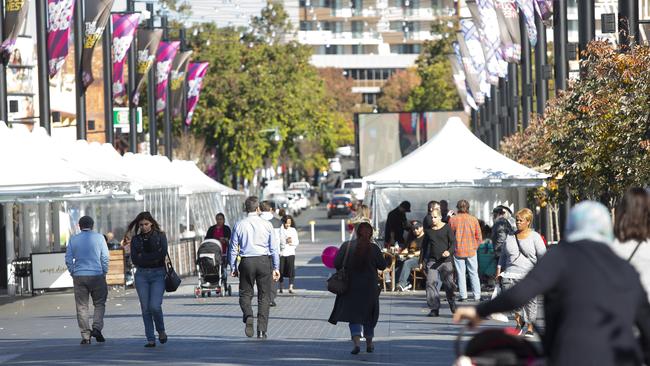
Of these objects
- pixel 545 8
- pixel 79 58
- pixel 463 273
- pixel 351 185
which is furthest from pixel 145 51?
pixel 351 185

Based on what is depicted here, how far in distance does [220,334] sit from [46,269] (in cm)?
1158

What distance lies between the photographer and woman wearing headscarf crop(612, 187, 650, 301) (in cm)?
871

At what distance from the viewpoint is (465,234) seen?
75.6 ft

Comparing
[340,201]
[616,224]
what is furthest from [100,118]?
[616,224]

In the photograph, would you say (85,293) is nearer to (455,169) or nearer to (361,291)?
(361,291)

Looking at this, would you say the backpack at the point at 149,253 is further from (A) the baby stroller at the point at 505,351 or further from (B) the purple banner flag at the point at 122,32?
(B) the purple banner flag at the point at 122,32

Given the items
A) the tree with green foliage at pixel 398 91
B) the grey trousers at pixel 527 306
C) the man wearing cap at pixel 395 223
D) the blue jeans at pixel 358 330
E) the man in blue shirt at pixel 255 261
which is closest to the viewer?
the blue jeans at pixel 358 330

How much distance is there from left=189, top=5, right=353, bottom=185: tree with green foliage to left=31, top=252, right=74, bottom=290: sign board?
39500 mm

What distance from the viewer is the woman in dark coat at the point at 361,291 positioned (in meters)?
16.1

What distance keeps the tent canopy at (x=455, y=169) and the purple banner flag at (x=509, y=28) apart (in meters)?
6.98

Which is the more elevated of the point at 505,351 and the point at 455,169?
the point at 455,169

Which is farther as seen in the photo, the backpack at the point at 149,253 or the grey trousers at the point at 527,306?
the backpack at the point at 149,253

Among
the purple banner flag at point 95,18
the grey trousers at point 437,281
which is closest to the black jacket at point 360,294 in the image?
the grey trousers at point 437,281

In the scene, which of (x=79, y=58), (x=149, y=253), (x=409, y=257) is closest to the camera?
(x=149, y=253)
